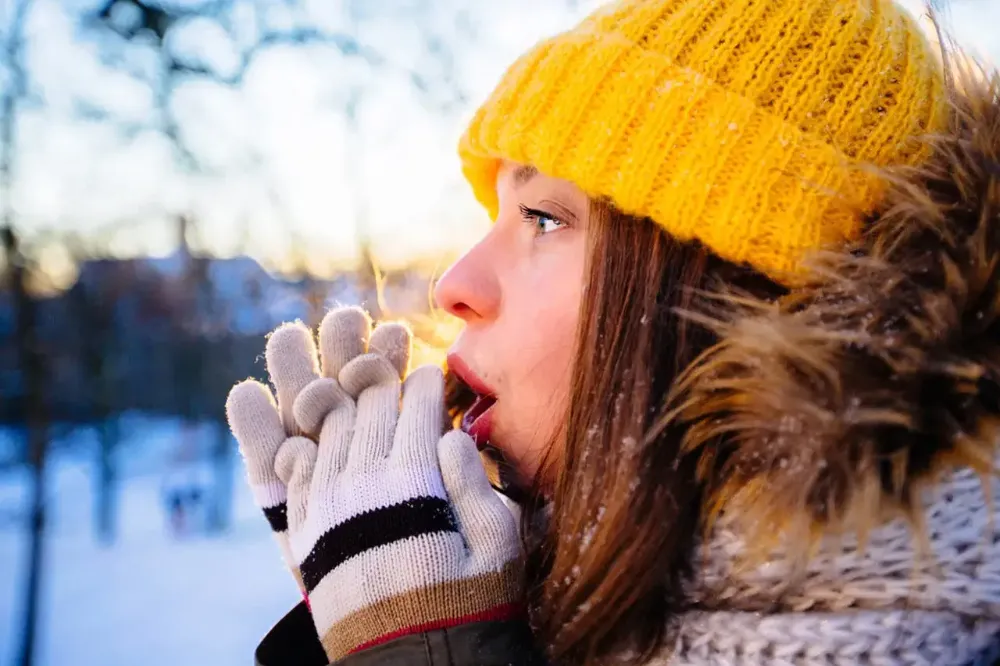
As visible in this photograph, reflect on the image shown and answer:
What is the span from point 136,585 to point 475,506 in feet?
27.8

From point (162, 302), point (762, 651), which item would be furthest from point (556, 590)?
point (162, 302)

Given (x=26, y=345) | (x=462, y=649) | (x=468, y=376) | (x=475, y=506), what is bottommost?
(x=26, y=345)

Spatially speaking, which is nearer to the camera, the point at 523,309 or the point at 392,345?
the point at 523,309

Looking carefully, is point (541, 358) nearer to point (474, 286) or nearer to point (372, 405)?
point (474, 286)

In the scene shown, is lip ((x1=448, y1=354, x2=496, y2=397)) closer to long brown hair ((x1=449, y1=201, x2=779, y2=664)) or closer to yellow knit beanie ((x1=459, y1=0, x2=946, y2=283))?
long brown hair ((x1=449, y1=201, x2=779, y2=664))

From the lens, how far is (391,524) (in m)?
0.91

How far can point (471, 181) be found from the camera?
1.36 meters

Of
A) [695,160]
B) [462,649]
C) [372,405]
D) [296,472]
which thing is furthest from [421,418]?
[695,160]

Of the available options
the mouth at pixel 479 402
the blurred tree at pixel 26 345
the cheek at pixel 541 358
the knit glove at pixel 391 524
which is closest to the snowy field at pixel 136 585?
the blurred tree at pixel 26 345

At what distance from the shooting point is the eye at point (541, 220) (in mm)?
1040

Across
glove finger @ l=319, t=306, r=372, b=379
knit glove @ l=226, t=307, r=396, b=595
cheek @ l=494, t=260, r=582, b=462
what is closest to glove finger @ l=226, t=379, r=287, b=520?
knit glove @ l=226, t=307, r=396, b=595

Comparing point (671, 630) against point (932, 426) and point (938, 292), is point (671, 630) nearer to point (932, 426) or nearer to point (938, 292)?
point (932, 426)

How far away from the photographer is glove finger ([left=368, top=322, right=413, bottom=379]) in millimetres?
1175

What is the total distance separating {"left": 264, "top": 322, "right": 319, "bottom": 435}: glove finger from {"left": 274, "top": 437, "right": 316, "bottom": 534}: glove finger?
60 mm
